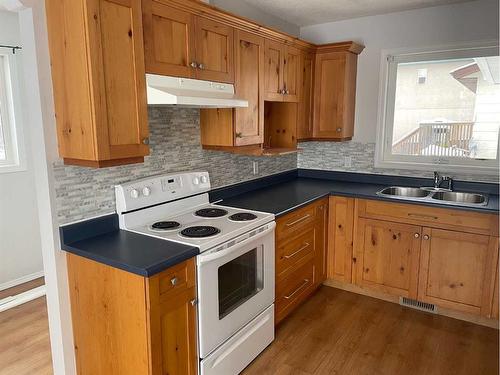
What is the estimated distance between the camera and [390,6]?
3.04 m

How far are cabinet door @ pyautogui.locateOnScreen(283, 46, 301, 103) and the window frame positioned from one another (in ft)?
7.62

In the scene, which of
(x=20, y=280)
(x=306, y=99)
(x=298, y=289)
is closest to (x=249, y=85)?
(x=306, y=99)

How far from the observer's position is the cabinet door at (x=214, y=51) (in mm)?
2158

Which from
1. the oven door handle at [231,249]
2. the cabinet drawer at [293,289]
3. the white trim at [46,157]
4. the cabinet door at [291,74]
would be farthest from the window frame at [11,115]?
the cabinet drawer at [293,289]

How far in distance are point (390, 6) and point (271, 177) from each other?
67.7 inches

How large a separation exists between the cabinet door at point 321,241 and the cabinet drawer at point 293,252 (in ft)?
0.32

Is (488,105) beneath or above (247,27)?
beneath

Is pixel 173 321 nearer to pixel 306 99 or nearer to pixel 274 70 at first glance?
pixel 274 70

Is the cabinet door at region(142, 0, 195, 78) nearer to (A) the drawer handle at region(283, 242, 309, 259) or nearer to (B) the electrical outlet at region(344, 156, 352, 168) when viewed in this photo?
(A) the drawer handle at region(283, 242, 309, 259)

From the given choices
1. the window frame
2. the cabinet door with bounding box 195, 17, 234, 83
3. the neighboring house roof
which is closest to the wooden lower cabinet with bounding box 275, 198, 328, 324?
the cabinet door with bounding box 195, 17, 234, 83

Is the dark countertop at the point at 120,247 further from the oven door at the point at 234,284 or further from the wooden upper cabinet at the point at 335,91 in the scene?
the wooden upper cabinet at the point at 335,91

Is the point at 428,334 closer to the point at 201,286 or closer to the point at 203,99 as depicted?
the point at 201,286

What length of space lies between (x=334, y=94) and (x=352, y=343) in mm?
2068

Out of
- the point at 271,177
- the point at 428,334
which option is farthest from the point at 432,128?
the point at 428,334
